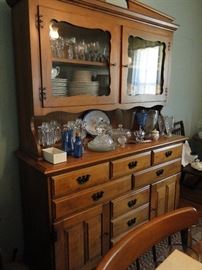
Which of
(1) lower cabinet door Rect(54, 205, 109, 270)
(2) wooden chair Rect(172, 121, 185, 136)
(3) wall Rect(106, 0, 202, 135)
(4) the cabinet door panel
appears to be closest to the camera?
(1) lower cabinet door Rect(54, 205, 109, 270)

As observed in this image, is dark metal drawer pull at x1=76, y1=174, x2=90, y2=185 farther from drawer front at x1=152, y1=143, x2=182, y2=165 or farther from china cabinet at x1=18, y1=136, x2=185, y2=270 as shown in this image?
drawer front at x1=152, y1=143, x2=182, y2=165

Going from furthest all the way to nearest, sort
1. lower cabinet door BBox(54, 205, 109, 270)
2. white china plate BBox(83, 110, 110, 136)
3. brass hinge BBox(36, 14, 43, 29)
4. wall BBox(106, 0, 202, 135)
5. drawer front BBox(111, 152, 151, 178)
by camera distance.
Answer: wall BBox(106, 0, 202, 135) → white china plate BBox(83, 110, 110, 136) → drawer front BBox(111, 152, 151, 178) → lower cabinet door BBox(54, 205, 109, 270) → brass hinge BBox(36, 14, 43, 29)

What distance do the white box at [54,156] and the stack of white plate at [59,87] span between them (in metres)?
0.35

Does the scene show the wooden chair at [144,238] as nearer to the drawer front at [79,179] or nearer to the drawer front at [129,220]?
the drawer front at [79,179]

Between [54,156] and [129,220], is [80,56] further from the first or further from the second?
[129,220]

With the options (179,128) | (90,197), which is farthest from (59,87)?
(179,128)

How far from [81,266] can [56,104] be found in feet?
3.46

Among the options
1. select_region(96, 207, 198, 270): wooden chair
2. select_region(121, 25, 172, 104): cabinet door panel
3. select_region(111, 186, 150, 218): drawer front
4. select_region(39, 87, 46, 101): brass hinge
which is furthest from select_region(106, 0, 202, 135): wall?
select_region(96, 207, 198, 270): wooden chair

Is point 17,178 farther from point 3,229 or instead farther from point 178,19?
point 178,19

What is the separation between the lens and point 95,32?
1580 millimetres

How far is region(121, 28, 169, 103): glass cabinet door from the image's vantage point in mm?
1751

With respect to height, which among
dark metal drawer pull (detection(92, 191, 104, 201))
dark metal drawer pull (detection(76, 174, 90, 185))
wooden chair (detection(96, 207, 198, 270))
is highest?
wooden chair (detection(96, 207, 198, 270))

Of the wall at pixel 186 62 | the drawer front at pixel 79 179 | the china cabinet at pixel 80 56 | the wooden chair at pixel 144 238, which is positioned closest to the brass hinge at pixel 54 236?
the drawer front at pixel 79 179

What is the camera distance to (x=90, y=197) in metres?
1.49
